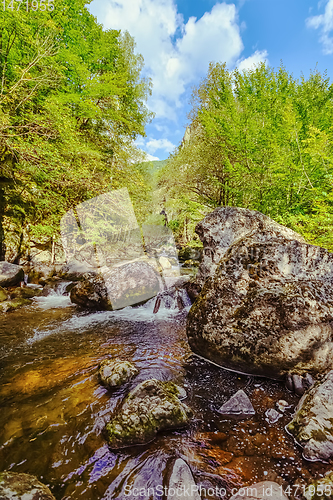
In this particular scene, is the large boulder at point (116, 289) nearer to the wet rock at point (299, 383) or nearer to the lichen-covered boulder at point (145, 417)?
the lichen-covered boulder at point (145, 417)

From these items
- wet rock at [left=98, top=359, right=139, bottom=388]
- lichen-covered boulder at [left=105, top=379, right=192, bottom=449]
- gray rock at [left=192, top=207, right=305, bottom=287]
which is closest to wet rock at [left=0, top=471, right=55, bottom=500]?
lichen-covered boulder at [left=105, top=379, right=192, bottom=449]

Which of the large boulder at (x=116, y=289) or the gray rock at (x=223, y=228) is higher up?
the gray rock at (x=223, y=228)

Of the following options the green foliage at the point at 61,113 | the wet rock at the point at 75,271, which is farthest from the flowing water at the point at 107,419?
the wet rock at the point at 75,271

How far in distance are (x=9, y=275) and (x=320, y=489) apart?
1133cm

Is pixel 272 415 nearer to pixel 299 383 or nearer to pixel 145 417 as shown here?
pixel 299 383

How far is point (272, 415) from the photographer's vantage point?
2494mm

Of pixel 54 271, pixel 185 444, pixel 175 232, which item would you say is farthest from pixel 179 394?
pixel 175 232

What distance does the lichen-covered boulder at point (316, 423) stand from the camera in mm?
1938

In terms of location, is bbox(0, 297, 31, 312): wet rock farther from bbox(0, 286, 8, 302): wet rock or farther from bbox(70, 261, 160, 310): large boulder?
bbox(70, 261, 160, 310): large boulder

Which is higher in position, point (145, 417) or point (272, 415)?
point (145, 417)

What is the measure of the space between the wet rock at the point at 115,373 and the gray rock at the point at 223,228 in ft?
14.6

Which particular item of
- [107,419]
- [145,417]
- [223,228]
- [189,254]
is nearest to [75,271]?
[223,228]

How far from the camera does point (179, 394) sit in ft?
9.72

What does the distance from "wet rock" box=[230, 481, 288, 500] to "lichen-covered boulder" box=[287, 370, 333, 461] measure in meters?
0.52
